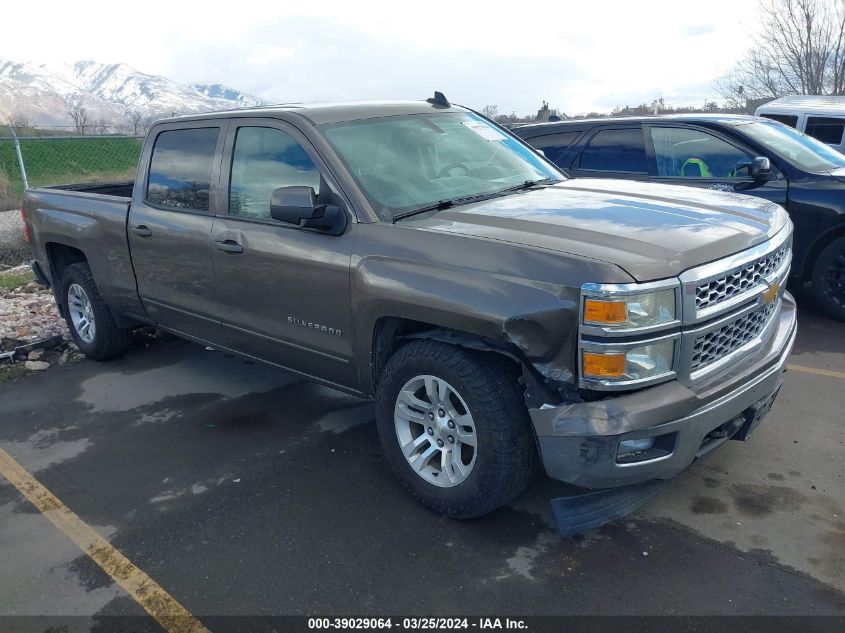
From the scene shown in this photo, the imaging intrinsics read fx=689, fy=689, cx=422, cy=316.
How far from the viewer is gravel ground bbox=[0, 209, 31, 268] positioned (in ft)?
33.0

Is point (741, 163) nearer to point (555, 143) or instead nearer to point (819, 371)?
point (555, 143)

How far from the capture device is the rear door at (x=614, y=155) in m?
6.79

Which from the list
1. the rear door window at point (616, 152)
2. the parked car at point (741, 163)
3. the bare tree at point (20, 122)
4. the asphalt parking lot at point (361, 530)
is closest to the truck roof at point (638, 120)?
the parked car at point (741, 163)

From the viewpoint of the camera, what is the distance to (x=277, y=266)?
→ 3854 millimetres

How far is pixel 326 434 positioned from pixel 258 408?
0.71 metres

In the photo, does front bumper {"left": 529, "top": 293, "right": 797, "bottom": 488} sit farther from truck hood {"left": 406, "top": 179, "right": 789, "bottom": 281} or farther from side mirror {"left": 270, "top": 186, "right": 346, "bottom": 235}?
side mirror {"left": 270, "top": 186, "right": 346, "bottom": 235}

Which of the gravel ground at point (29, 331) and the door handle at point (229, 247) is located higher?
the door handle at point (229, 247)

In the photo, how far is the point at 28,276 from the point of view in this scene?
344 inches

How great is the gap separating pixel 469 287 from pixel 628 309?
0.68m

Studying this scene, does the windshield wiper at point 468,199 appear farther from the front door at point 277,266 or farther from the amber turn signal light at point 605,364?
the amber turn signal light at point 605,364

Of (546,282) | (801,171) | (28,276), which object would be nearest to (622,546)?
(546,282)

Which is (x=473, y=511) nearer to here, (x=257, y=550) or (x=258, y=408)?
(x=257, y=550)

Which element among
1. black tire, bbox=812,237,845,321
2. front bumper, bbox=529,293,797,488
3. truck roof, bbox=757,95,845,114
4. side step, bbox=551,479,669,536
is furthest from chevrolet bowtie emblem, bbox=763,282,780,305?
truck roof, bbox=757,95,845,114

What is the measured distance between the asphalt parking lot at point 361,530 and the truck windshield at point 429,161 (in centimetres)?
157
